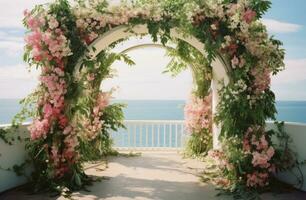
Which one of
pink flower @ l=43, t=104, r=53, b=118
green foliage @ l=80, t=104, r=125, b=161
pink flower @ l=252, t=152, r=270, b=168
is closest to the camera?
pink flower @ l=252, t=152, r=270, b=168

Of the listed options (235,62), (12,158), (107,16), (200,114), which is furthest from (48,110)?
(200,114)

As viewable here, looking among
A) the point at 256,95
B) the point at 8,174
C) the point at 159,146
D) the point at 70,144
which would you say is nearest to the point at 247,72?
the point at 256,95

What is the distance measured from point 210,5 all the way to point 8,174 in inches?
139

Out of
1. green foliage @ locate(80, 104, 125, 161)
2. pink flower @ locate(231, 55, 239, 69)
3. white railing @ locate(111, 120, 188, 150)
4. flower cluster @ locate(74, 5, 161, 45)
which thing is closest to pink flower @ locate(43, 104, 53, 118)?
flower cluster @ locate(74, 5, 161, 45)

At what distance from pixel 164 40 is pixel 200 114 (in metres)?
3.01

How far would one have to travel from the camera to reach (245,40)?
229 inches

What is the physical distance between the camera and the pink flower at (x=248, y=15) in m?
5.70

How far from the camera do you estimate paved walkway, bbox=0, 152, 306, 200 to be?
5.29m

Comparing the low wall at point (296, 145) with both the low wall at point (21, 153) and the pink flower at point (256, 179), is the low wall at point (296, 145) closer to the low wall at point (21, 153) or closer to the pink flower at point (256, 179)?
the low wall at point (21, 153)

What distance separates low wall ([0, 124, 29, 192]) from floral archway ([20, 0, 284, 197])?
0.19 meters

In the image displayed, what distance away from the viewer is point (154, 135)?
957 centimetres

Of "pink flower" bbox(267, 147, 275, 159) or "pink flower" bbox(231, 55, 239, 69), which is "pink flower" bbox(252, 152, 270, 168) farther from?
"pink flower" bbox(231, 55, 239, 69)

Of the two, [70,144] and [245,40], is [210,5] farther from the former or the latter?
[70,144]

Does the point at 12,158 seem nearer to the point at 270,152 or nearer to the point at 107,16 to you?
the point at 107,16
